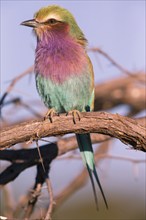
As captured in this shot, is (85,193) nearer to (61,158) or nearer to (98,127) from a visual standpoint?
(61,158)

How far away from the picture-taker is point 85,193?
10602 mm

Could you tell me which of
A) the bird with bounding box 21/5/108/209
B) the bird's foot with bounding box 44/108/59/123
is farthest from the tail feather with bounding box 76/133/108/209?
the bird's foot with bounding box 44/108/59/123

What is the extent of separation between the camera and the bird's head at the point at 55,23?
4.25 metres

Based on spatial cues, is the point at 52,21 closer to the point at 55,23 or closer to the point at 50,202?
the point at 55,23

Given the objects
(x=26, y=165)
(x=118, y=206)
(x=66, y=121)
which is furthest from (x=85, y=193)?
(x=66, y=121)

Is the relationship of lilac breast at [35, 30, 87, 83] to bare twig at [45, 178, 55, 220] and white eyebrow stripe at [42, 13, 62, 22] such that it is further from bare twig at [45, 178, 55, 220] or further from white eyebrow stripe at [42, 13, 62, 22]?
bare twig at [45, 178, 55, 220]

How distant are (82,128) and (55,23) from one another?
0.91 meters

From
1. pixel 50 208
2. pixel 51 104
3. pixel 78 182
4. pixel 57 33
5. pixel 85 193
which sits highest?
pixel 57 33

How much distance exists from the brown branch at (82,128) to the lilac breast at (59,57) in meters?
0.50

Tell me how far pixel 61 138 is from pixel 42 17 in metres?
0.88

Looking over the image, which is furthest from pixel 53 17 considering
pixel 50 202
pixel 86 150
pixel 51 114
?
pixel 50 202

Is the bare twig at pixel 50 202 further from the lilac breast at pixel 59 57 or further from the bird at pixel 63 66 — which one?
the lilac breast at pixel 59 57

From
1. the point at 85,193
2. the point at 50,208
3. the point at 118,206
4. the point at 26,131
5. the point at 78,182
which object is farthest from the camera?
the point at 85,193

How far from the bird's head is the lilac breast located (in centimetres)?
4
